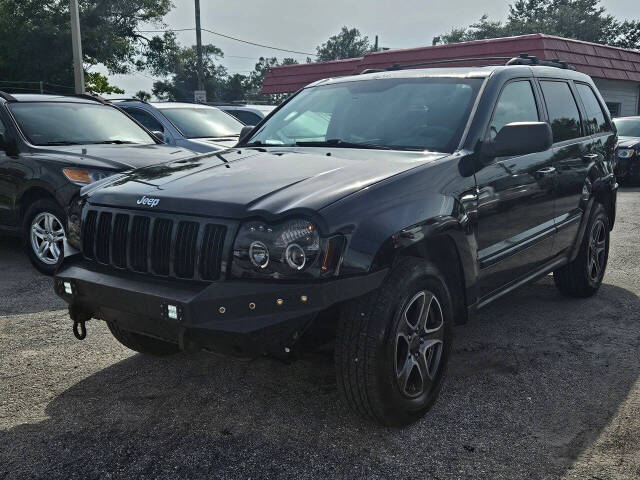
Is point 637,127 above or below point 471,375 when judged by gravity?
above

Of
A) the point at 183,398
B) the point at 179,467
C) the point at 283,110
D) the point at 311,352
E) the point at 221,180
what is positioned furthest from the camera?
the point at 283,110

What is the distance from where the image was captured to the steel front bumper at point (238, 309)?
286 cm

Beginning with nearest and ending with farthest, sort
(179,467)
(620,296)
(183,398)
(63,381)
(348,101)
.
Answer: (179,467), (183,398), (63,381), (348,101), (620,296)

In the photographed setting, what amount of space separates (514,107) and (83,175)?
158 inches

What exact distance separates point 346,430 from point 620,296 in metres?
3.42

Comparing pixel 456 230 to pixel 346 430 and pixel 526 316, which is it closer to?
pixel 346 430

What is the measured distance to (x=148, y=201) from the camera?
330cm

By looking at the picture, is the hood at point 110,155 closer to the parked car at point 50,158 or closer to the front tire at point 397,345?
the parked car at point 50,158

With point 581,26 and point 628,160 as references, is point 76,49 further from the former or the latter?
point 581,26

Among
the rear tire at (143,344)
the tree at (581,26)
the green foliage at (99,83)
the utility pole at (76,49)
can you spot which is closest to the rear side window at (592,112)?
the rear tire at (143,344)

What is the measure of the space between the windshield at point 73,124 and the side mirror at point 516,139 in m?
4.87

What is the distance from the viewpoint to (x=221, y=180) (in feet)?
11.2

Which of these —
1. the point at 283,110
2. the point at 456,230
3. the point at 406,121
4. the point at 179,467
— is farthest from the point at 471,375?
the point at 283,110

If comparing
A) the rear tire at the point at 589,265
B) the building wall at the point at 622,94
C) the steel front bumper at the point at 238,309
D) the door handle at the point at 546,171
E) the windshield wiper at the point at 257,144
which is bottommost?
the rear tire at the point at 589,265
